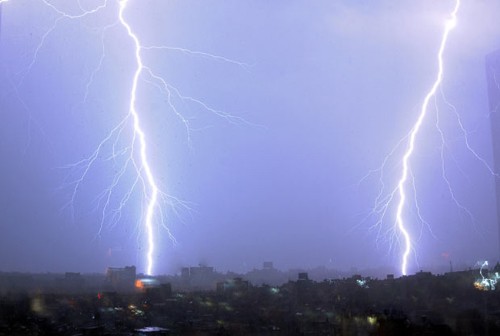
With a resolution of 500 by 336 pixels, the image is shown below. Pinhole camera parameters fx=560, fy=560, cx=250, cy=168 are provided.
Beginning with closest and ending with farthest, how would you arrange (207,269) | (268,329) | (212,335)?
(212,335) → (268,329) → (207,269)

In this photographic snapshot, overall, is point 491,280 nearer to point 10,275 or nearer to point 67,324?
point 67,324

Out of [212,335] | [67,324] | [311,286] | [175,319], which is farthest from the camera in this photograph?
[311,286]

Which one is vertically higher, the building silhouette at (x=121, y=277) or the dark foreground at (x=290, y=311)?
the building silhouette at (x=121, y=277)

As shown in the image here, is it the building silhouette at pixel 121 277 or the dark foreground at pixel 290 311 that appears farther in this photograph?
the building silhouette at pixel 121 277

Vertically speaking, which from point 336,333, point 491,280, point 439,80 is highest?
point 439,80

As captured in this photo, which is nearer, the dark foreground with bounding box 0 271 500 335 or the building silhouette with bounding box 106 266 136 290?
the dark foreground with bounding box 0 271 500 335

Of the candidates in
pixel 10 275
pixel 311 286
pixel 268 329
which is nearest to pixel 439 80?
pixel 268 329

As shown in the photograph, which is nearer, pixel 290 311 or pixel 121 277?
pixel 290 311

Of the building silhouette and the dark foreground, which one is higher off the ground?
the building silhouette
